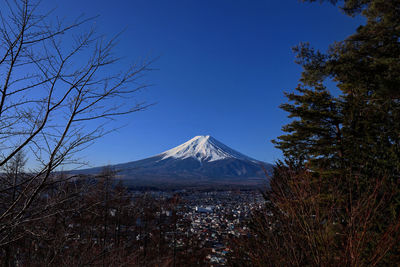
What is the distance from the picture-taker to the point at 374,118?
844 centimetres

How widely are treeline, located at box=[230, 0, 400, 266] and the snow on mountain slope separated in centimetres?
15792

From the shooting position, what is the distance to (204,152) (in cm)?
18400

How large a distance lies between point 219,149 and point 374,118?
181 meters

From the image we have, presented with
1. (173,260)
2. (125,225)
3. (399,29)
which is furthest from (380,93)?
(125,225)

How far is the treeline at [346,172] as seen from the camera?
379cm

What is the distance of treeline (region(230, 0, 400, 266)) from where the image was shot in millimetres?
3793

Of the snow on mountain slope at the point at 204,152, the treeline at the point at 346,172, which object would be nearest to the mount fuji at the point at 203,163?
the snow on mountain slope at the point at 204,152

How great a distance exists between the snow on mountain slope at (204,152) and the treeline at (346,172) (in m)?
158

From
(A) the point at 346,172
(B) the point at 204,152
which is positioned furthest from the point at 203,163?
(A) the point at 346,172

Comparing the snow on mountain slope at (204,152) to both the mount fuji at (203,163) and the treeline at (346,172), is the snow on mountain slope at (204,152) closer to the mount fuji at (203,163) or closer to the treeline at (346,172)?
the mount fuji at (203,163)

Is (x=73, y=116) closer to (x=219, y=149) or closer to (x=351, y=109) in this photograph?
(x=351, y=109)

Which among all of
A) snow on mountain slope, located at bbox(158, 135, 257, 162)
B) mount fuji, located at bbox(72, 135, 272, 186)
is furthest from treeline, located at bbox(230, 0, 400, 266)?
snow on mountain slope, located at bbox(158, 135, 257, 162)

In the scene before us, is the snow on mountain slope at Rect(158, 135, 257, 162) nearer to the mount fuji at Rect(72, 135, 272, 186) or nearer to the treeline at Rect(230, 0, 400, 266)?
the mount fuji at Rect(72, 135, 272, 186)

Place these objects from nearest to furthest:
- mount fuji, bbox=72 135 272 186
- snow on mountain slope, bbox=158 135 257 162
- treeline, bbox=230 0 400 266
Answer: treeline, bbox=230 0 400 266
mount fuji, bbox=72 135 272 186
snow on mountain slope, bbox=158 135 257 162
